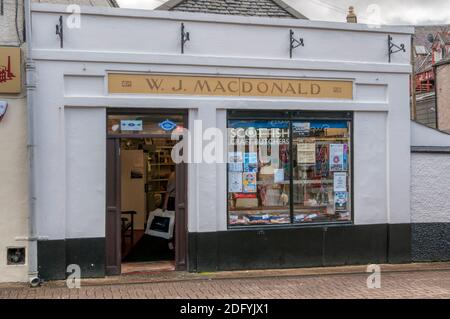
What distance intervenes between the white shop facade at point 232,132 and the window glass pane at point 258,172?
0.02 m

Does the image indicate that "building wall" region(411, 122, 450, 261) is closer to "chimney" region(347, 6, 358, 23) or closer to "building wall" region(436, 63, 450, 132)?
"chimney" region(347, 6, 358, 23)

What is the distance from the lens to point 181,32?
9078 mm

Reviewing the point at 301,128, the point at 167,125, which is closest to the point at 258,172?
the point at 301,128

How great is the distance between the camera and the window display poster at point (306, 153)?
980cm

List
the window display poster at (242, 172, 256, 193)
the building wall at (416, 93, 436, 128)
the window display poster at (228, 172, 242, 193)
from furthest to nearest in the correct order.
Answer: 1. the building wall at (416, 93, 436, 128)
2. the window display poster at (242, 172, 256, 193)
3. the window display poster at (228, 172, 242, 193)

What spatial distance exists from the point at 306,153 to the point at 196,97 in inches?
86.2

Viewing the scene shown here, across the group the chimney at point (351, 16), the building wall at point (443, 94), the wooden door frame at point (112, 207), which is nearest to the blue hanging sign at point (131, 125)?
the wooden door frame at point (112, 207)

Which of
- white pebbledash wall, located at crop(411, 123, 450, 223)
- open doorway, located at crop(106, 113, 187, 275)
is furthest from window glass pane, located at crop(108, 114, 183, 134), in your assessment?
white pebbledash wall, located at crop(411, 123, 450, 223)

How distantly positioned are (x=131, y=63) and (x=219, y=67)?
1.43m

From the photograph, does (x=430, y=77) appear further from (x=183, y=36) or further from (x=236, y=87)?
(x=183, y=36)

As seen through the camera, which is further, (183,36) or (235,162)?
(235,162)

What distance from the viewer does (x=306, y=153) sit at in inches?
387

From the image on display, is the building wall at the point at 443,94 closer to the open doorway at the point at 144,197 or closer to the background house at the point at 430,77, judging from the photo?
the background house at the point at 430,77

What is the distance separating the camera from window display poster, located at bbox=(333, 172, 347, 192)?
32.8ft
